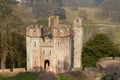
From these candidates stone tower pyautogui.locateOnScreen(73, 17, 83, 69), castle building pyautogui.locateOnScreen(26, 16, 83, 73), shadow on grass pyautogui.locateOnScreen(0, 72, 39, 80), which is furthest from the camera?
stone tower pyautogui.locateOnScreen(73, 17, 83, 69)

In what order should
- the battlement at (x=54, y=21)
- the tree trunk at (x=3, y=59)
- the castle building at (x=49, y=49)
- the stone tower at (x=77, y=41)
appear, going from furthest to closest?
the stone tower at (x=77, y=41) < the battlement at (x=54, y=21) < the tree trunk at (x=3, y=59) < the castle building at (x=49, y=49)

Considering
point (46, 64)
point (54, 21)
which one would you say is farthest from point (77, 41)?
point (46, 64)

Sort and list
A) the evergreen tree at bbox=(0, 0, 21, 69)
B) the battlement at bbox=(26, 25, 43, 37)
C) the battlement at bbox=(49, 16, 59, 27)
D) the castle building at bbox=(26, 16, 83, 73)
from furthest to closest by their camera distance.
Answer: the battlement at bbox=(49, 16, 59, 27) < the castle building at bbox=(26, 16, 83, 73) < the battlement at bbox=(26, 25, 43, 37) < the evergreen tree at bbox=(0, 0, 21, 69)

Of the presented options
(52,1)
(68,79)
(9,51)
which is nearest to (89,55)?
(9,51)

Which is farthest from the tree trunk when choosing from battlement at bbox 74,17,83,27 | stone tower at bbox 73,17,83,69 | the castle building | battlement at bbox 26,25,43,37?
battlement at bbox 74,17,83,27

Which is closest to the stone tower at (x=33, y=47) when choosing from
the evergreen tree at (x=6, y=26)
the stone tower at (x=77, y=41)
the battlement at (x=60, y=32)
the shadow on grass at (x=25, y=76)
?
the shadow on grass at (x=25, y=76)

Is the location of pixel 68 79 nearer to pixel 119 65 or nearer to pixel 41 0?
pixel 119 65

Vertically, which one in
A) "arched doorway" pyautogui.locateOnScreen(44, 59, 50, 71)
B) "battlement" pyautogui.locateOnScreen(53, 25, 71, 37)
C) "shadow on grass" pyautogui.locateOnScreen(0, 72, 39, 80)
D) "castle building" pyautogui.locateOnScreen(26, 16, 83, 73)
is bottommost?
"shadow on grass" pyautogui.locateOnScreen(0, 72, 39, 80)

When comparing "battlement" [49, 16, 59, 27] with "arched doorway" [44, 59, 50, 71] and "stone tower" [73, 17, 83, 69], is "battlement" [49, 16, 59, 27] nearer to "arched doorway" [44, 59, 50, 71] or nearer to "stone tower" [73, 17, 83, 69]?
"stone tower" [73, 17, 83, 69]

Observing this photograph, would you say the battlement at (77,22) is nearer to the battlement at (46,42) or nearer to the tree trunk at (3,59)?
the battlement at (46,42)

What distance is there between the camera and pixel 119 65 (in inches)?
1268

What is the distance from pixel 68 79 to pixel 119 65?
65.7 ft

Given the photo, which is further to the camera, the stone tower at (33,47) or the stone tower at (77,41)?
the stone tower at (77,41)

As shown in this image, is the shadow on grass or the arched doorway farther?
the arched doorway
